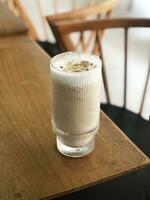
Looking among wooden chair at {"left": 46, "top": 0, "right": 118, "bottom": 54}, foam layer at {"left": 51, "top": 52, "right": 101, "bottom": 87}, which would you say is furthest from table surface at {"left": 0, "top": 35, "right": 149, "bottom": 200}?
wooden chair at {"left": 46, "top": 0, "right": 118, "bottom": 54}

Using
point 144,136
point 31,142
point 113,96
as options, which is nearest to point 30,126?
point 31,142

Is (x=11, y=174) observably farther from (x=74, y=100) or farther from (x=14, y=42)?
(x=14, y=42)

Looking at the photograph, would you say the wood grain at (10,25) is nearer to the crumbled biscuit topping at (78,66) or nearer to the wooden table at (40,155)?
the wooden table at (40,155)

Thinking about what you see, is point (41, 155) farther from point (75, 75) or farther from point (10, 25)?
point (10, 25)

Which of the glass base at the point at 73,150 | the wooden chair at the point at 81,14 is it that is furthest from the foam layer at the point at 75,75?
the wooden chair at the point at 81,14

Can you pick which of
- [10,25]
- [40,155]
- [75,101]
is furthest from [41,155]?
[10,25]
